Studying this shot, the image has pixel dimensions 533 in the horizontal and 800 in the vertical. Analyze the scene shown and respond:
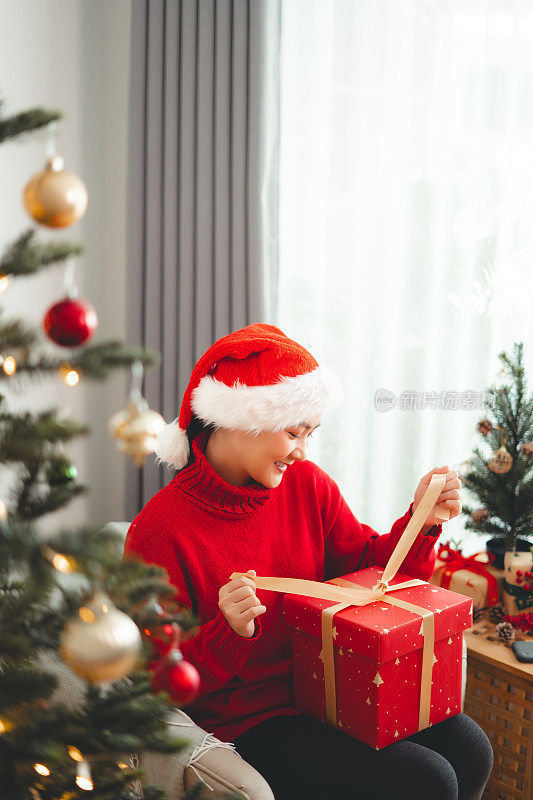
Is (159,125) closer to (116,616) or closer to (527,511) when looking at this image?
(527,511)

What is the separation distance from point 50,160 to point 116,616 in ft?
1.23

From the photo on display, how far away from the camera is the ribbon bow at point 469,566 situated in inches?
71.5

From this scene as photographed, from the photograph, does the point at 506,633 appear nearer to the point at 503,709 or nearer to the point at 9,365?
the point at 503,709

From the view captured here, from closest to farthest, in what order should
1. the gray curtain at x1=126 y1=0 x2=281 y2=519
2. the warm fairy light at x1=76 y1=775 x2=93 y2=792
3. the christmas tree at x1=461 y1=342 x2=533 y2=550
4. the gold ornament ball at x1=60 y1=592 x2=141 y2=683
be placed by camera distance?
the gold ornament ball at x1=60 y1=592 x2=141 y2=683, the warm fairy light at x1=76 y1=775 x2=93 y2=792, the christmas tree at x1=461 y1=342 x2=533 y2=550, the gray curtain at x1=126 y1=0 x2=281 y2=519

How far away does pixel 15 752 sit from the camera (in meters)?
0.61

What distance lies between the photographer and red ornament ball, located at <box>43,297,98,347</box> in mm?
617

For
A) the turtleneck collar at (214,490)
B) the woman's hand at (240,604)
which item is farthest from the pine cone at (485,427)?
the woman's hand at (240,604)

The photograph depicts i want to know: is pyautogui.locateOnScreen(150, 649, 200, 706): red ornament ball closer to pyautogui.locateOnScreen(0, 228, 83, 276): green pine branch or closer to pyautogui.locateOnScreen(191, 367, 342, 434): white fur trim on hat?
pyautogui.locateOnScreen(0, 228, 83, 276): green pine branch

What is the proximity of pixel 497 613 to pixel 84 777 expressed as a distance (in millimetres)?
1340

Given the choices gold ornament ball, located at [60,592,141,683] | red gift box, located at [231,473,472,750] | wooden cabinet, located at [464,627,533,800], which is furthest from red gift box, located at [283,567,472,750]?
gold ornament ball, located at [60,592,141,683]

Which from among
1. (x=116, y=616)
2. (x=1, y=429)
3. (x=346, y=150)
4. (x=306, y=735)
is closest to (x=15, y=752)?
(x=116, y=616)

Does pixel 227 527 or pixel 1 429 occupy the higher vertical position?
pixel 1 429

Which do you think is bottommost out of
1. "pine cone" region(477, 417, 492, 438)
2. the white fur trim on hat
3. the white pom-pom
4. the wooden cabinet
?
the wooden cabinet

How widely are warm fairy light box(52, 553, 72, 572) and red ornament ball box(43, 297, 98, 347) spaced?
0.18 metres
